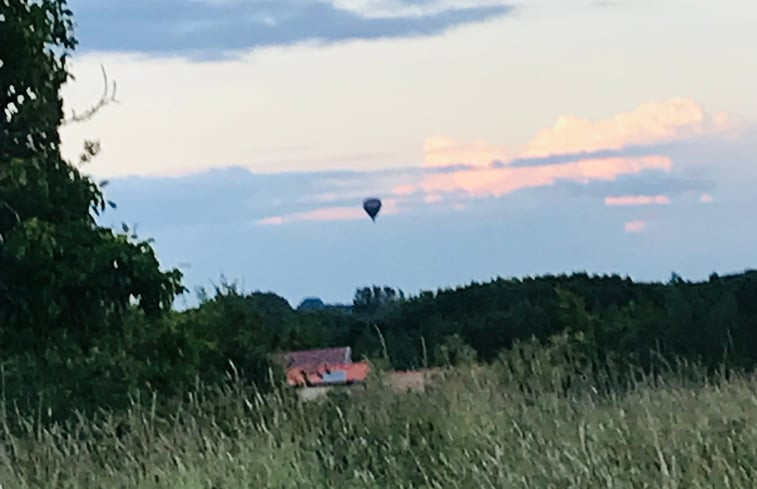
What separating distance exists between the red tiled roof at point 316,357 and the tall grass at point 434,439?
3.76 metres

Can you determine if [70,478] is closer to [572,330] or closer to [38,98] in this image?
[38,98]

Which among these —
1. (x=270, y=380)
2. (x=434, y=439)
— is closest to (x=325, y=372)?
(x=270, y=380)

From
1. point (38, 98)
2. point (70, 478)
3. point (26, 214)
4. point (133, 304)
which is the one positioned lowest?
point (70, 478)

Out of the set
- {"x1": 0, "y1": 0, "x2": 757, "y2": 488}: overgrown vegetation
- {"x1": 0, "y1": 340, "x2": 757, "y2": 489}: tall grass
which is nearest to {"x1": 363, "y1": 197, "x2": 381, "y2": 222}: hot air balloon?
{"x1": 0, "y1": 0, "x2": 757, "y2": 488}: overgrown vegetation

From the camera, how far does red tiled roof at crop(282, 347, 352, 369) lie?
13125mm

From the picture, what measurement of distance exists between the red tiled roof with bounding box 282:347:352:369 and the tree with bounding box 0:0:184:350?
206 centimetres

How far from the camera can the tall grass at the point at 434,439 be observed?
6238 millimetres

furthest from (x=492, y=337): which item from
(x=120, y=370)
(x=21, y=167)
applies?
(x=21, y=167)

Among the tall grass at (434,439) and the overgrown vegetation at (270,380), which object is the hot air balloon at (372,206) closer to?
the overgrown vegetation at (270,380)

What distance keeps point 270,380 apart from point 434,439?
3609mm

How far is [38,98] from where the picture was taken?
39.6 ft

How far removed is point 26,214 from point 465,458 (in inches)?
228

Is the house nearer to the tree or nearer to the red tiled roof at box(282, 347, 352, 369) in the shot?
the red tiled roof at box(282, 347, 352, 369)

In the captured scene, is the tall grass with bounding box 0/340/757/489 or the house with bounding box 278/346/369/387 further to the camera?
the house with bounding box 278/346/369/387
